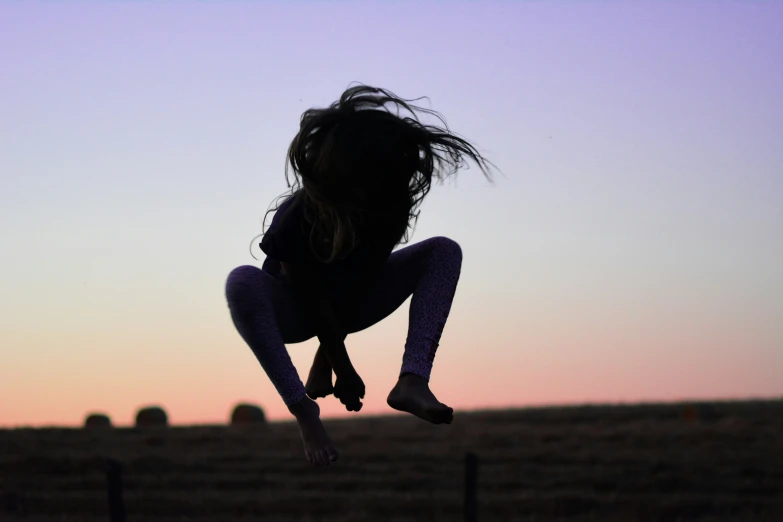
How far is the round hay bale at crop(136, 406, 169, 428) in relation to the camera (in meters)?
50.6

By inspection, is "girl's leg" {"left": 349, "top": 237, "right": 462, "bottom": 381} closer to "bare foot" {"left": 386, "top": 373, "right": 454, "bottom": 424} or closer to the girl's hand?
"bare foot" {"left": 386, "top": 373, "right": 454, "bottom": 424}

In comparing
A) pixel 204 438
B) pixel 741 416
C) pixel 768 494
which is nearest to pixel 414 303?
pixel 768 494

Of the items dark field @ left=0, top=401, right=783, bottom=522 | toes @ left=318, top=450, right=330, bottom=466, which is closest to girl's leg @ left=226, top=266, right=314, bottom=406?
toes @ left=318, top=450, right=330, bottom=466

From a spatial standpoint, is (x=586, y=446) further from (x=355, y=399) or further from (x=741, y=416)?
(x=355, y=399)

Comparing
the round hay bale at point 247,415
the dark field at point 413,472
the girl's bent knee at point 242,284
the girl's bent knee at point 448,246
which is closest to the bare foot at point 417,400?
the girl's bent knee at point 448,246

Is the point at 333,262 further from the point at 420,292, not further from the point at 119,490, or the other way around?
the point at 119,490

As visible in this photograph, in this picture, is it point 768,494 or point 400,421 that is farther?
point 400,421

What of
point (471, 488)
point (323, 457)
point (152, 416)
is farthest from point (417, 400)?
point (152, 416)

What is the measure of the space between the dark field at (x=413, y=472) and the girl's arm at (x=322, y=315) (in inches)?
933

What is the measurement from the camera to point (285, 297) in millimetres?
4777

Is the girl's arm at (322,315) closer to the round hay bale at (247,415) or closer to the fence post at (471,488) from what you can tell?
the fence post at (471,488)

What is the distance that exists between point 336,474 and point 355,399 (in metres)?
30.3

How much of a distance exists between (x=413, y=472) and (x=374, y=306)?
2931 cm

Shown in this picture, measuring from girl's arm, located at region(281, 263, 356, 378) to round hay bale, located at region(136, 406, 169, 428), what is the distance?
47069 mm
